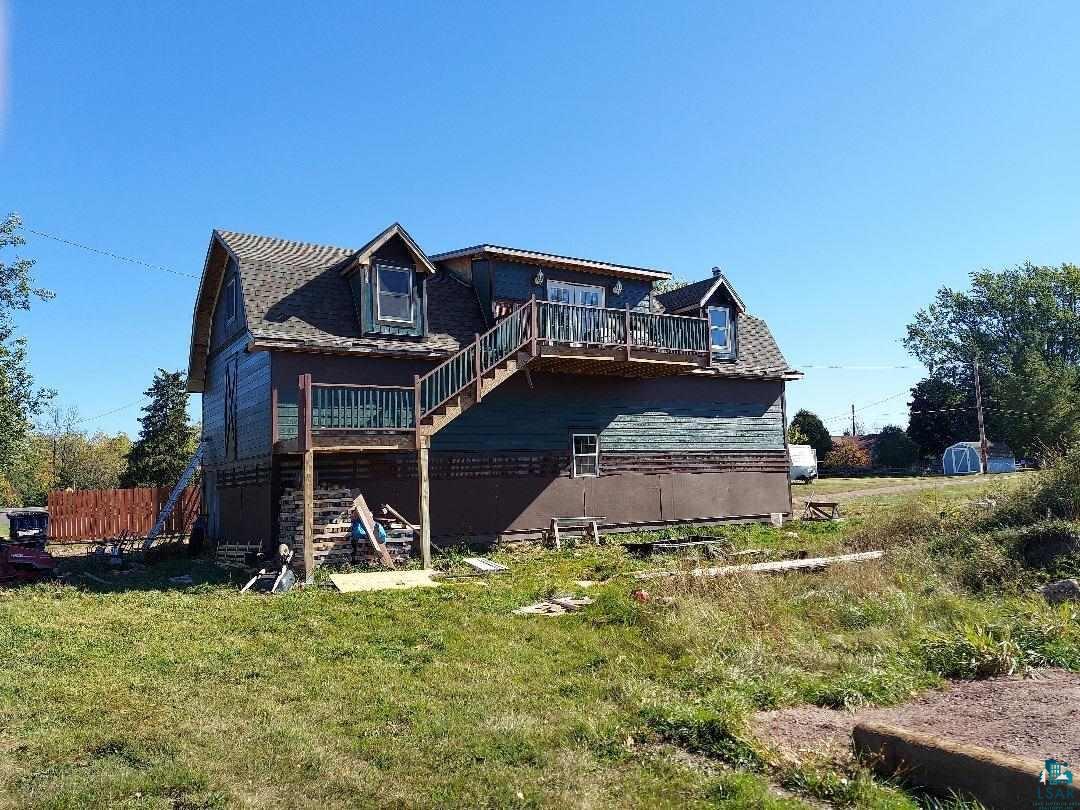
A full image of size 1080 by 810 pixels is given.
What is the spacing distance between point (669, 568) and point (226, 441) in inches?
530

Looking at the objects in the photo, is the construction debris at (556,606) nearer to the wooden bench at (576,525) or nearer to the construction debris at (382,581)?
the construction debris at (382,581)

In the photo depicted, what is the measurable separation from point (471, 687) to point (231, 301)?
17.3 metres

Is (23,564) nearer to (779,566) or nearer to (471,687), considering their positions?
(471,687)

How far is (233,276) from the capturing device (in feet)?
71.7

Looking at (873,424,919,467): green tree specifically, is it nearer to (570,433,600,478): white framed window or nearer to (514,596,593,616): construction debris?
(570,433,600,478): white framed window

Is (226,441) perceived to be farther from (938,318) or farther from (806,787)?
(938,318)

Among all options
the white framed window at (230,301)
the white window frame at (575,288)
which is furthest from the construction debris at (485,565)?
the white framed window at (230,301)

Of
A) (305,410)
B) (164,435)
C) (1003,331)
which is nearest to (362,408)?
(305,410)

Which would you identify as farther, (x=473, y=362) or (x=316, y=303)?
(x=316, y=303)

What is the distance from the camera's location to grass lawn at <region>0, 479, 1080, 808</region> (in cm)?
552

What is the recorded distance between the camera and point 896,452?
65625 mm

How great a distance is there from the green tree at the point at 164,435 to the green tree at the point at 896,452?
54.0 m

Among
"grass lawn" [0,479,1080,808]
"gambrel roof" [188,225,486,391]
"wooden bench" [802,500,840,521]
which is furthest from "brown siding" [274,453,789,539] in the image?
"grass lawn" [0,479,1080,808]

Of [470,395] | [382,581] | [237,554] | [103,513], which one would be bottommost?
[382,581]
